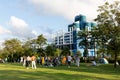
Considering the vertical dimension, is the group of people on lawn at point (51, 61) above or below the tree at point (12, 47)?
below

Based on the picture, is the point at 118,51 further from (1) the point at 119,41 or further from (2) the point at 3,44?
(2) the point at 3,44

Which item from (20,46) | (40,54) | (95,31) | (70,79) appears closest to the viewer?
(70,79)

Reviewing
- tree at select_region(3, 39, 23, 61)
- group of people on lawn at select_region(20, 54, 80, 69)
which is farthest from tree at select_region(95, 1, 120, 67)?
tree at select_region(3, 39, 23, 61)

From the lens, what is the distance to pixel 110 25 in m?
50.7


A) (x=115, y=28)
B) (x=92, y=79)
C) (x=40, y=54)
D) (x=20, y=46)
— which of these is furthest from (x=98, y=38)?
(x=20, y=46)

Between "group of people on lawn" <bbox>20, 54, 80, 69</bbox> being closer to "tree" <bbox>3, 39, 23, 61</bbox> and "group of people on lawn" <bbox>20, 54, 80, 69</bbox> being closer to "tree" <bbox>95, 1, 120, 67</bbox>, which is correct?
"tree" <bbox>95, 1, 120, 67</bbox>

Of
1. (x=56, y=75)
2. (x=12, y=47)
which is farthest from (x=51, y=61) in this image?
(x=12, y=47)

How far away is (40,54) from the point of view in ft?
370

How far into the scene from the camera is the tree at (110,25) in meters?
50.4

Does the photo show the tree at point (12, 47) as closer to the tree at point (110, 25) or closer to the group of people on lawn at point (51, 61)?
the group of people on lawn at point (51, 61)

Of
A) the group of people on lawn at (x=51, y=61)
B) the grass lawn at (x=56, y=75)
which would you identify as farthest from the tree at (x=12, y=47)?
the grass lawn at (x=56, y=75)

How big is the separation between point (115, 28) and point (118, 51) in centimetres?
424

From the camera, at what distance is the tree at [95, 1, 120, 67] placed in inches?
1984

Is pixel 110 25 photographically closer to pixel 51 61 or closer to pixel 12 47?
pixel 51 61
